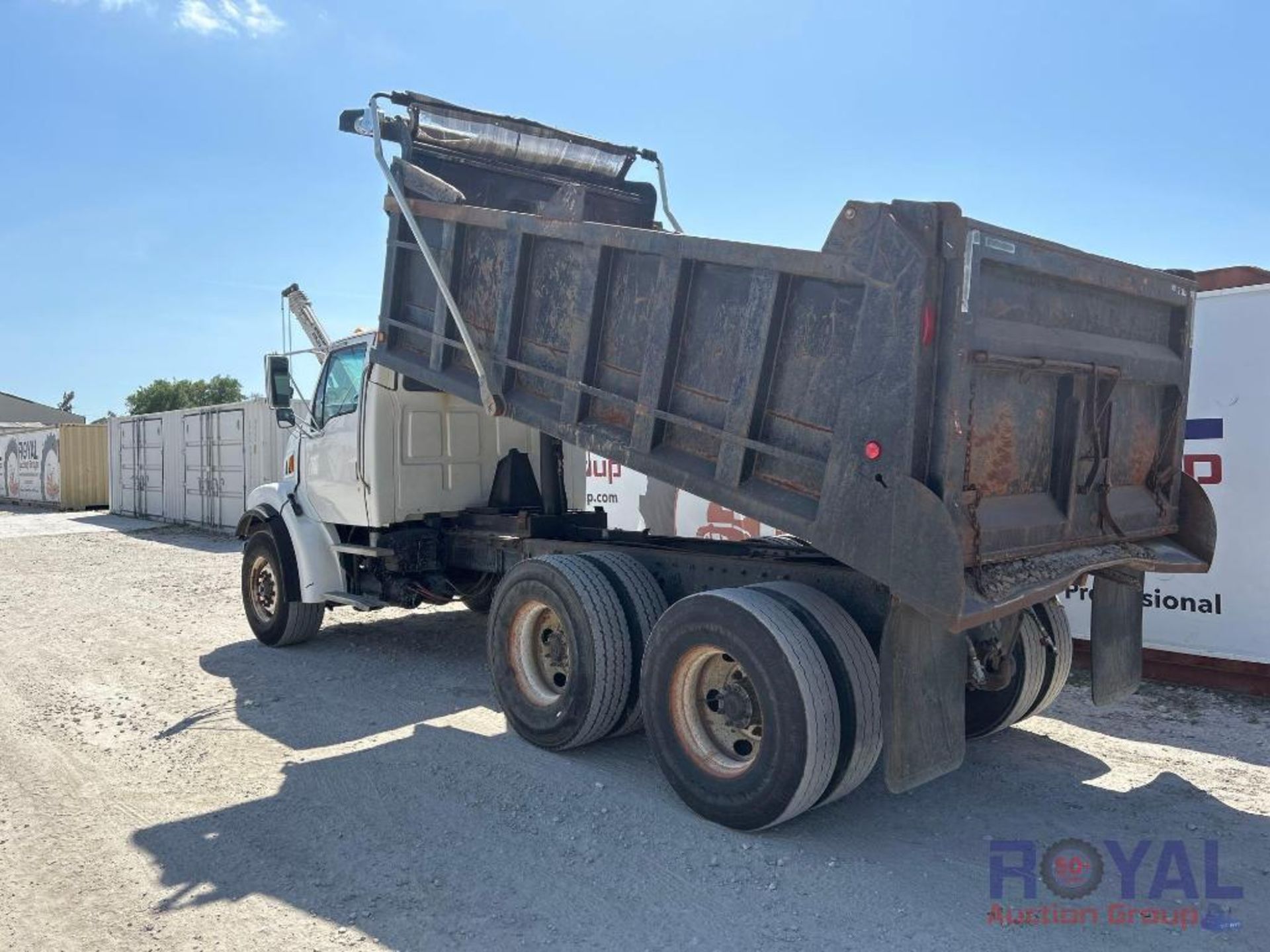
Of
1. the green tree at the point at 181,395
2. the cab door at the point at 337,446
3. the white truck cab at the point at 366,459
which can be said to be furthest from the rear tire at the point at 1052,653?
the green tree at the point at 181,395

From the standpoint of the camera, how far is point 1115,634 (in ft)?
17.2

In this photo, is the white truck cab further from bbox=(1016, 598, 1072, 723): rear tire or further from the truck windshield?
bbox=(1016, 598, 1072, 723): rear tire

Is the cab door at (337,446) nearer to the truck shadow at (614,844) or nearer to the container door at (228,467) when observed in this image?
the truck shadow at (614,844)

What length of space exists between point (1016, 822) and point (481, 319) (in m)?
4.01

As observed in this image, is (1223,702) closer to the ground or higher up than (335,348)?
closer to the ground

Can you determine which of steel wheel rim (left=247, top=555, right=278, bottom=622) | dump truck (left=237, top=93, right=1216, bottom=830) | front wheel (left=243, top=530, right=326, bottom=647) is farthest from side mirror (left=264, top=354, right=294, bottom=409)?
dump truck (left=237, top=93, right=1216, bottom=830)

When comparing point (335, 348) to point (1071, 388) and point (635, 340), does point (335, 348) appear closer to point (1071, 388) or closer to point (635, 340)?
point (635, 340)

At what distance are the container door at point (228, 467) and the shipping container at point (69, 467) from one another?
39.0 ft

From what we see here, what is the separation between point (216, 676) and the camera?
7.29 metres

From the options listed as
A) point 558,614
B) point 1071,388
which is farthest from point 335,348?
point 1071,388

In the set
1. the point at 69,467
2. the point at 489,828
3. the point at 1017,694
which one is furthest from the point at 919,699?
the point at 69,467

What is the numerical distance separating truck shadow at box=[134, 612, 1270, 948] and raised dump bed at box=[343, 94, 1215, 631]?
1.18 metres

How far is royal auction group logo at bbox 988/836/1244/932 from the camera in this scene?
3.53m

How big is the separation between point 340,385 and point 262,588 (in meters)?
2.11
